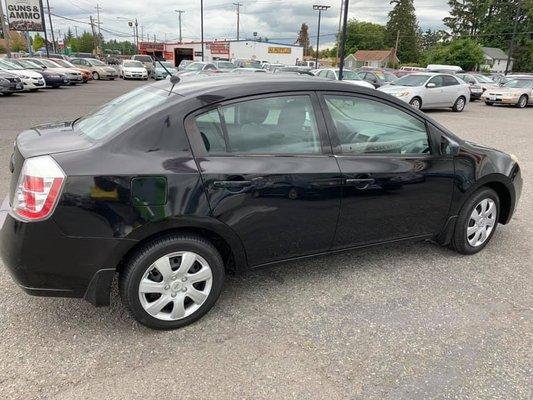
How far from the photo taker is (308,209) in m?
2.98

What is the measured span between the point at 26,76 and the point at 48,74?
315 centimetres

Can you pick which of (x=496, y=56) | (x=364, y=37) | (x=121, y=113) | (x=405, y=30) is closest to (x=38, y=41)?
(x=364, y=37)

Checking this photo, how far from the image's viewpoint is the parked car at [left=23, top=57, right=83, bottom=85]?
78.1 feet

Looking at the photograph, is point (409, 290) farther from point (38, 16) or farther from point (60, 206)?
point (38, 16)

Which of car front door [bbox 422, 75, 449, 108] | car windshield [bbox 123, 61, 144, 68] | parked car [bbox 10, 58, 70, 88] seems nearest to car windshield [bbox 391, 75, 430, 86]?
car front door [bbox 422, 75, 449, 108]

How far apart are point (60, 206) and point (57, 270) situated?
392mm

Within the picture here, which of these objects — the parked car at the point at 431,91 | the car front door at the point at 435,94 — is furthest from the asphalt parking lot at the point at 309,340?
the car front door at the point at 435,94

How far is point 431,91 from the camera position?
641 inches

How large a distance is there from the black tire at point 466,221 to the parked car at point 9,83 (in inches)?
695

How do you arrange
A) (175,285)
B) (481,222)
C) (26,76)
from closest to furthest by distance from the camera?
(175,285)
(481,222)
(26,76)

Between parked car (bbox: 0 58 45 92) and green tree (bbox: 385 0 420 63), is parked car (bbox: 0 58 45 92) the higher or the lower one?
the lower one

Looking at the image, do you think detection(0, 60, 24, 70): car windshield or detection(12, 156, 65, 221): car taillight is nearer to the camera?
detection(12, 156, 65, 221): car taillight

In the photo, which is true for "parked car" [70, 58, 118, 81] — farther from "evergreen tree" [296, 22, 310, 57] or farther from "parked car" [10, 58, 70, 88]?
"evergreen tree" [296, 22, 310, 57]

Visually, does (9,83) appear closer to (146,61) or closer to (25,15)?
(25,15)
